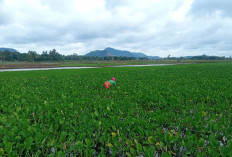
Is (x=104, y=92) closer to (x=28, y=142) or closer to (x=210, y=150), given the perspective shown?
(x=28, y=142)

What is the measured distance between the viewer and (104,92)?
777 centimetres

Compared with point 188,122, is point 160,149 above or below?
below

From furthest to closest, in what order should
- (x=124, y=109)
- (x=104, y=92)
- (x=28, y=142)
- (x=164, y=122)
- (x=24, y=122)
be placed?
1. (x=104, y=92)
2. (x=124, y=109)
3. (x=164, y=122)
4. (x=24, y=122)
5. (x=28, y=142)

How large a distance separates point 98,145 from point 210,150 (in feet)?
7.01

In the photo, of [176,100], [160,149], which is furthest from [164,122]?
[176,100]

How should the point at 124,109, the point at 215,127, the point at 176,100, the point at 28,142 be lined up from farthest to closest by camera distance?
the point at 176,100 < the point at 124,109 < the point at 215,127 < the point at 28,142

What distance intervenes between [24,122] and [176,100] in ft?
17.6

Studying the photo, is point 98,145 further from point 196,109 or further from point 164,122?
point 196,109

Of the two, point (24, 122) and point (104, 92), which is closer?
point (24, 122)

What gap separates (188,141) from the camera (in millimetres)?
2559

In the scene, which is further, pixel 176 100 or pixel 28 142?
pixel 176 100

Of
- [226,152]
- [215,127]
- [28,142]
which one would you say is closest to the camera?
[226,152]

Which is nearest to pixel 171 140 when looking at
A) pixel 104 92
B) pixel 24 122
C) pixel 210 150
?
pixel 210 150

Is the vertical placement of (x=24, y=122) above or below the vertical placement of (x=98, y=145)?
above
